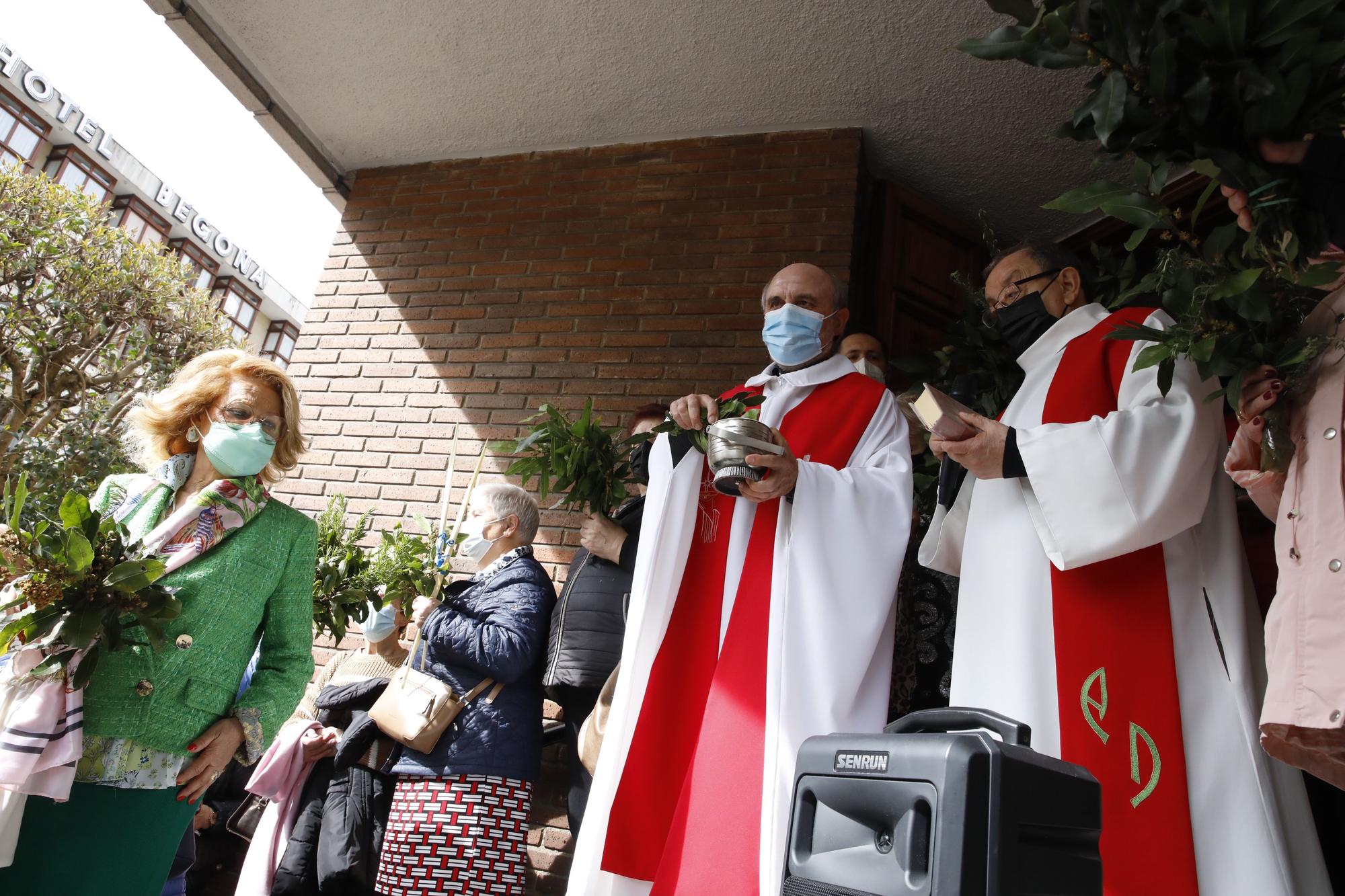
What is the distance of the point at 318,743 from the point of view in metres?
3.98

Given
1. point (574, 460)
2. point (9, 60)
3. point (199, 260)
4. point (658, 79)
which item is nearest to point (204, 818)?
point (574, 460)

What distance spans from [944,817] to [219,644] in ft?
6.80

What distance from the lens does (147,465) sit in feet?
9.83

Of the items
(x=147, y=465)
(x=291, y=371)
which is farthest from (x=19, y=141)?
(x=147, y=465)

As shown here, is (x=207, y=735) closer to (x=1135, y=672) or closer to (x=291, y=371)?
(x=1135, y=672)

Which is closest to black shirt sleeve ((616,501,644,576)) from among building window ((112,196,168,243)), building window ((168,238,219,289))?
building window ((112,196,168,243))

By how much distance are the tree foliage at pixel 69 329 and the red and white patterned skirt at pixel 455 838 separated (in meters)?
12.1

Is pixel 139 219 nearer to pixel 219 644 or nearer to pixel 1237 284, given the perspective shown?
pixel 219 644

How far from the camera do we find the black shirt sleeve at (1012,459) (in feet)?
7.34

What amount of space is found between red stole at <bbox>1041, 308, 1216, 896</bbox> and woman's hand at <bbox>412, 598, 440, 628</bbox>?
2330 millimetres

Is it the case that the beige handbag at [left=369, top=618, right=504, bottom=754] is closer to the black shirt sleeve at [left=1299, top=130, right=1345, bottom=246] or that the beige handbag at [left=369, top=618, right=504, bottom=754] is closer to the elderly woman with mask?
the elderly woman with mask

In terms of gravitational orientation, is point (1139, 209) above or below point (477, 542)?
above

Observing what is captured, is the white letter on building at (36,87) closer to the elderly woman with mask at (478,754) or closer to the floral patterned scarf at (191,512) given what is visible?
the elderly woman with mask at (478,754)

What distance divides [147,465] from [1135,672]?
279cm
